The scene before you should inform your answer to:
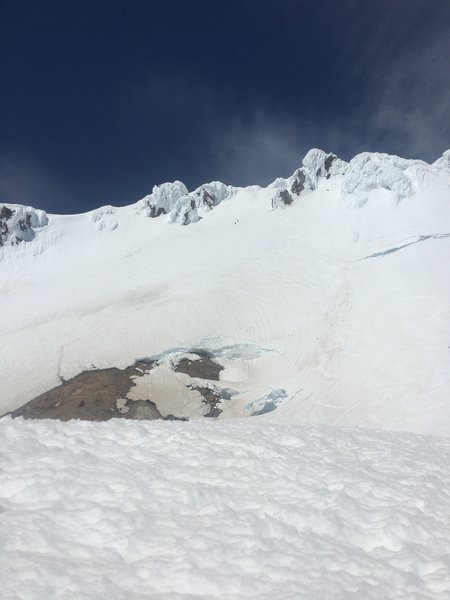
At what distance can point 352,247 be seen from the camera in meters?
50.5

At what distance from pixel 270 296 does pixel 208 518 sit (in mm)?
37107

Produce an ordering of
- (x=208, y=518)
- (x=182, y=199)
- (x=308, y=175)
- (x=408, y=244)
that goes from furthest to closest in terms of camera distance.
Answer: (x=182, y=199) → (x=308, y=175) → (x=408, y=244) → (x=208, y=518)

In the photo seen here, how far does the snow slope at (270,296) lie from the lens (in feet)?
85.4

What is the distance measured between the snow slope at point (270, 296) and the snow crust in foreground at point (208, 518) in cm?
1529

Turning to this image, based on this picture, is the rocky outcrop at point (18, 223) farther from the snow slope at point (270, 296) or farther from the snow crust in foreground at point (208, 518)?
the snow crust in foreground at point (208, 518)

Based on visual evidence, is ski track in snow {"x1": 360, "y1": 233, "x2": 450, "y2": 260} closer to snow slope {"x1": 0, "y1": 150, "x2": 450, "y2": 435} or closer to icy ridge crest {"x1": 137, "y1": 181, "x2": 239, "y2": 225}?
snow slope {"x1": 0, "y1": 150, "x2": 450, "y2": 435}

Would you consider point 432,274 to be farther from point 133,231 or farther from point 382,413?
point 133,231

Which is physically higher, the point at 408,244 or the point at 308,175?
the point at 308,175

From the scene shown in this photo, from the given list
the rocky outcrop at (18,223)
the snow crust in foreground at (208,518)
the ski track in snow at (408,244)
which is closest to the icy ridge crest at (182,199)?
the rocky outcrop at (18,223)

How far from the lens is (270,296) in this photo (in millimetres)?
41594

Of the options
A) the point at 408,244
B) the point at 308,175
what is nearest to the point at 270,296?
the point at 408,244

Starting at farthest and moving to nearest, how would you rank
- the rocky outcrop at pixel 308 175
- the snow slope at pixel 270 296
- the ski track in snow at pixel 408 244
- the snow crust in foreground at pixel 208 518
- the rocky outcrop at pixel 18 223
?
the rocky outcrop at pixel 308 175 → the rocky outcrop at pixel 18 223 → the ski track in snow at pixel 408 244 → the snow slope at pixel 270 296 → the snow crust in foreground at pixel 208 518

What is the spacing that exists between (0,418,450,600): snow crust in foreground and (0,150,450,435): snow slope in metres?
15.3

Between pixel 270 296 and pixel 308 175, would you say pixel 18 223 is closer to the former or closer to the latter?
pixel 270 296
